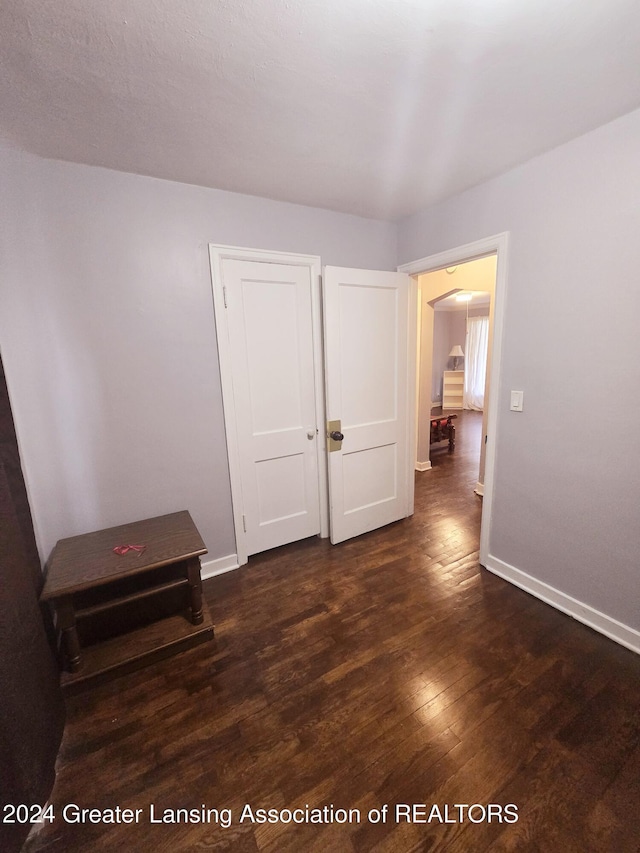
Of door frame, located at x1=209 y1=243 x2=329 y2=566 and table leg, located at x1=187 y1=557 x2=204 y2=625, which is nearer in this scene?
table leg, located at x1=187 y1=557 x2=204 y2=625

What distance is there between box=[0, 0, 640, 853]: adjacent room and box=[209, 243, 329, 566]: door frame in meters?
0.02

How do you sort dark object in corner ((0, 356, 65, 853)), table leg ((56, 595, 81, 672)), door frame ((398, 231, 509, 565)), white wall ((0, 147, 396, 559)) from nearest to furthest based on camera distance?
1. dark object in corner ((0, 356, 65, 853))
2. table leg ((56, 595, 81, 672))
3. white wall ((0, 147, 396, 559))
4. door frame ((398, 231, 509, 565))

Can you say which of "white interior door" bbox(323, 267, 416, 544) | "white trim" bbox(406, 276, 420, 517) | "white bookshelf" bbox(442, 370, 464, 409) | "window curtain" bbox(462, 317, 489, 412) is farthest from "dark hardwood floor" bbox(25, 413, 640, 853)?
"white bookshelf" bbox(442, 370, 464, 409)

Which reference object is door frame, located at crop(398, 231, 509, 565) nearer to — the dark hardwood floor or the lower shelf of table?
the dark hardwood floor

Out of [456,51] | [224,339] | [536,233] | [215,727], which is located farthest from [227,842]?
[536,233]

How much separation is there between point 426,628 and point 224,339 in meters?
2.06

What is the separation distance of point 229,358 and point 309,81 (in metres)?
1.37

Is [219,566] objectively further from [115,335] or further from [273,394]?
[115,335]

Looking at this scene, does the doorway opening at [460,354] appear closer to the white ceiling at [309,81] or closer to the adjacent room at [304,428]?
the adjacent room at [304,428]

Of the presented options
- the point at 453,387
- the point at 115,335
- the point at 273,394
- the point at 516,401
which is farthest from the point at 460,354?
the point at 115,335

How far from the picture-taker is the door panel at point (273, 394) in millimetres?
2203

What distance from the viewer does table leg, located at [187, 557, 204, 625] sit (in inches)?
69.1

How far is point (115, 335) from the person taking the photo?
1.85 m

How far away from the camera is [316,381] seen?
2.52 m
